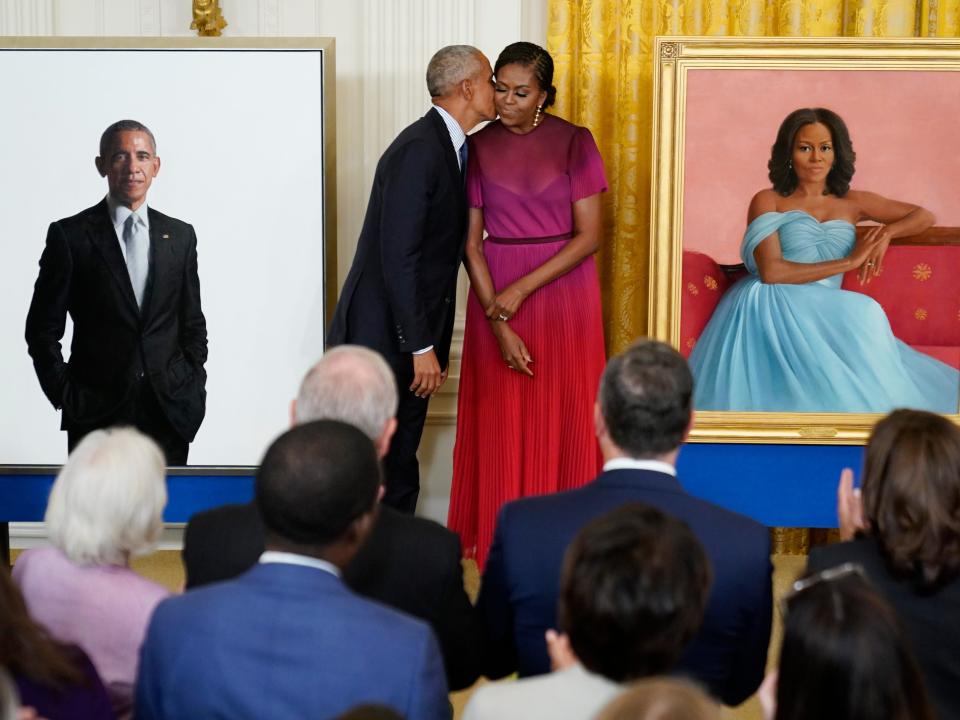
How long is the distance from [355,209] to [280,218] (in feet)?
1.88

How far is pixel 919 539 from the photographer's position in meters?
2.08

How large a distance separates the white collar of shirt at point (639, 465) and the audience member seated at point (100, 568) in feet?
2.79

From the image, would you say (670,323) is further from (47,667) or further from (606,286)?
(47,667)

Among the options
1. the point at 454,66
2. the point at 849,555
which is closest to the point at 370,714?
the point at 849,555

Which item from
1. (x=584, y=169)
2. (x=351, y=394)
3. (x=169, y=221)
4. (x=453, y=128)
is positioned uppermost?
(x=453, y=128)

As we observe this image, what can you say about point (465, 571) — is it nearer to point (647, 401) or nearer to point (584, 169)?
point (584, 169)

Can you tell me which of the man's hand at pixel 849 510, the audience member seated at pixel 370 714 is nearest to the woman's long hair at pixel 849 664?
the audience member seated at pixel 370 714

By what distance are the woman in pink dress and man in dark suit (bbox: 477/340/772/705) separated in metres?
2.26

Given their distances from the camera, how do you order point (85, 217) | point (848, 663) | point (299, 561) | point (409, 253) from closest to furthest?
point (848, 663)
point (299, 561)
point (409, 253)
point (85, 217)

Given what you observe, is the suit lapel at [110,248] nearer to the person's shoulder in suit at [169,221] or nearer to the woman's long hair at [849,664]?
the person's shoulder in suit at [169,221]

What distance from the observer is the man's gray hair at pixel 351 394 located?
242 centimetres

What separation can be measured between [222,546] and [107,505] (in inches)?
8.6

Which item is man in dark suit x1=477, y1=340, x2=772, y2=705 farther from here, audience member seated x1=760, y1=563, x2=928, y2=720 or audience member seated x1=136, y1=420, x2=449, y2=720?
audience member seated x1=760, y1=563, x2=928, y2=720

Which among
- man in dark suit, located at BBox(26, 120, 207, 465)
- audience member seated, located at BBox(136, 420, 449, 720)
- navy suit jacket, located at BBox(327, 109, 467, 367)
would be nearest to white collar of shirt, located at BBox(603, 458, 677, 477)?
audience member seated, located at BBox(136, 420, 449, 720)
